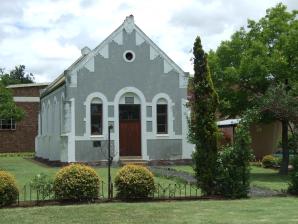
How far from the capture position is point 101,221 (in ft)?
40.1

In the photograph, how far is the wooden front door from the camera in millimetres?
33938

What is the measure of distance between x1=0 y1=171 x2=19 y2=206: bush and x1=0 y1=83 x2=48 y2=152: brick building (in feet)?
123

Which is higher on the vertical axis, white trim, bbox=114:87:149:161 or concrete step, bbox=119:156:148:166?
white trim, bbox=114:87:149:161

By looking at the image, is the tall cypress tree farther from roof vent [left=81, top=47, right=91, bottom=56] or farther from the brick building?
the brick building

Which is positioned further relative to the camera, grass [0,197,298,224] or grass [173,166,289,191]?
grass [173,166,289,191]

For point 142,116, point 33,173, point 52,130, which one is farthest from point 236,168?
point 52,130

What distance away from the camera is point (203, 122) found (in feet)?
57.0

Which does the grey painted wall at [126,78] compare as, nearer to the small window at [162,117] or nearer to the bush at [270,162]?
the small window at [162,117]

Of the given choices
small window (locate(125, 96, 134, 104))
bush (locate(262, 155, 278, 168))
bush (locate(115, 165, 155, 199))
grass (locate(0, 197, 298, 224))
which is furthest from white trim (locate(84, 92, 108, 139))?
grass (locate(0, 197, 298, 224))

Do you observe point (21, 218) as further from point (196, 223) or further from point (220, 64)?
point (220, 64)

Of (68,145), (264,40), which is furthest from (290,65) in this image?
(68,145)

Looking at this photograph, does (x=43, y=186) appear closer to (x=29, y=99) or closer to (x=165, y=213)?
(x=165, y=213)

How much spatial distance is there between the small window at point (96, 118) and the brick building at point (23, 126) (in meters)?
20.0

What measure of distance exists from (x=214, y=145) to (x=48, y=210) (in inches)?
235
